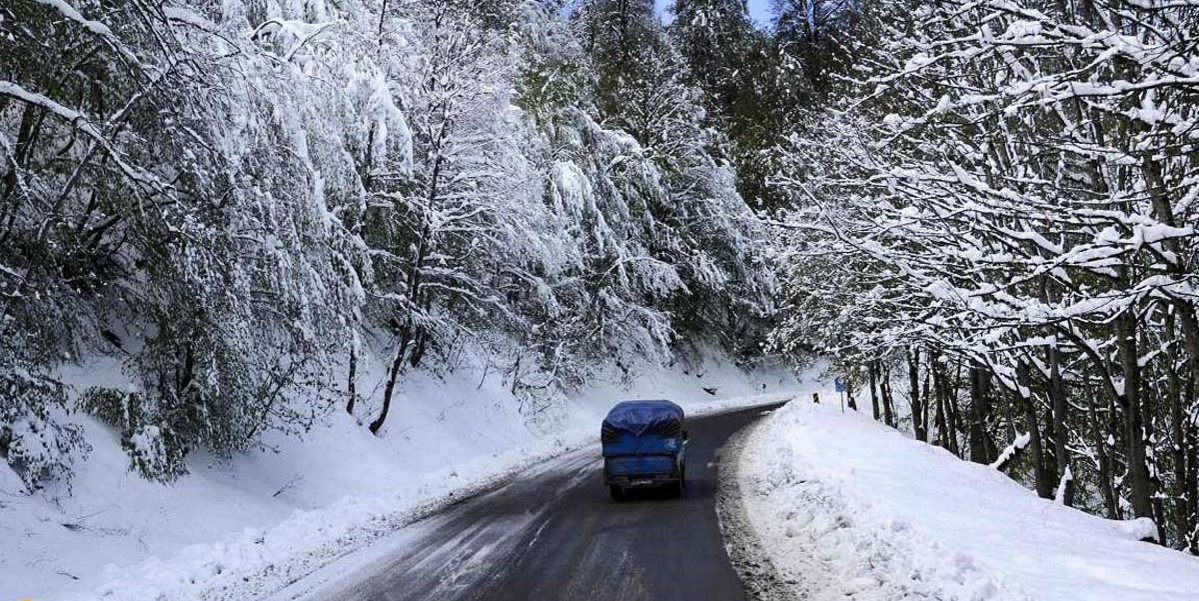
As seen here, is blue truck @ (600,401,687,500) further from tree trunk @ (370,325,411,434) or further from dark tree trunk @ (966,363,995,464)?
dark tree trunk @ (966,363,995,464)

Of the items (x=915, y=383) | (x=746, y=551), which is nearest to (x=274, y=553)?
(x=746, y=551)

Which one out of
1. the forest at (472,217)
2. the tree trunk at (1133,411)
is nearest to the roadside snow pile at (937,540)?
the tree trunk at (1133,411)

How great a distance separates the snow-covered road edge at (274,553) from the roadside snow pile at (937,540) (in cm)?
547

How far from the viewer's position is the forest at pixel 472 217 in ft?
25.9

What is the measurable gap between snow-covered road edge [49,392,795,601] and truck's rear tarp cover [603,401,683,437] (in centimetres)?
308

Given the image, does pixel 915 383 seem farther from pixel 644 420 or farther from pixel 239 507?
pixel 239 507

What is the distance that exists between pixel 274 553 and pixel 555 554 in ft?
11.9

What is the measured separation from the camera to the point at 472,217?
20984mm

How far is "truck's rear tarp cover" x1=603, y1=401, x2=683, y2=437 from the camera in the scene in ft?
46.6

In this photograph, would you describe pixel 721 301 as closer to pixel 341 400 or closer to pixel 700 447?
pixel 700 447

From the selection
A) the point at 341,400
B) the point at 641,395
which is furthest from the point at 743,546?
the point at 641,395

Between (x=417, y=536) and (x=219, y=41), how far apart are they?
7345mm

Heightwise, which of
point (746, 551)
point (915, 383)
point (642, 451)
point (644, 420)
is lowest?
point (915, 383)

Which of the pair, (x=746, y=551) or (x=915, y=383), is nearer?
(x=746, y=551)
